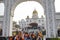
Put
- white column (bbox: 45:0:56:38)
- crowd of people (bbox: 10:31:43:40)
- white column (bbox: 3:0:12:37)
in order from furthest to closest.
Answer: white column (bbox: 3:0:12:37)
white column (bbox: 45:0:56:38)
crowd of people (bbox: 10:31:43:40)

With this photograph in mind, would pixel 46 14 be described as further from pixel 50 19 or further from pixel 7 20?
pixel 7 20

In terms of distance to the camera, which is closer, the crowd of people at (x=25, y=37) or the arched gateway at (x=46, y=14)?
the crowd of people at (x=25, y=37)

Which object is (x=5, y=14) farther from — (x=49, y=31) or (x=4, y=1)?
(x=49, y=31)

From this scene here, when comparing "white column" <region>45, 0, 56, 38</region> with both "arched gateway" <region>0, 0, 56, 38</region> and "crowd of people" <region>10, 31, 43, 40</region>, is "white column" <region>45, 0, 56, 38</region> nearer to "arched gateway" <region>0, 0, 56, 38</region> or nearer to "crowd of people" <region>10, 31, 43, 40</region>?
"arched gateway" <region>0, 0, 56, 38</region>

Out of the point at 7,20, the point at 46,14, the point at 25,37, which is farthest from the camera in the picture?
the point at 7,20

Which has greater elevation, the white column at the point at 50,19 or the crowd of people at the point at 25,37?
the white column at the point at 50,19

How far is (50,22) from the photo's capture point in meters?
9.23

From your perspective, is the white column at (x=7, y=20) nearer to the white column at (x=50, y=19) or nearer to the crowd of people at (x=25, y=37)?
the crowd of people at (x=25, y=37)

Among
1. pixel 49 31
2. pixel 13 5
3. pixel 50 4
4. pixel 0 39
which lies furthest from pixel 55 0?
pixel 0 39

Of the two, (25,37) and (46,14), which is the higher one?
(46,14)

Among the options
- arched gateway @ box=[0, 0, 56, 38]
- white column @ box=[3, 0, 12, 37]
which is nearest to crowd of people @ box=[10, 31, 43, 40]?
arched gateway @ box=[0, 0, 56, 38]

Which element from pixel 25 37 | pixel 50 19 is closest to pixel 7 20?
pixel 25 37

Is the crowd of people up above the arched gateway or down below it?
below

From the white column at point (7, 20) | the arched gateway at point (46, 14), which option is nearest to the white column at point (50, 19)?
the arched gateway at point (46, 14)
